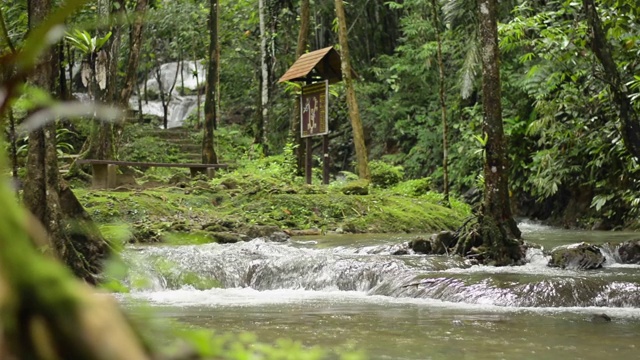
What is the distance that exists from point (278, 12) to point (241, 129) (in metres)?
6.36

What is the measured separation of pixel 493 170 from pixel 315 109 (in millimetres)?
8197

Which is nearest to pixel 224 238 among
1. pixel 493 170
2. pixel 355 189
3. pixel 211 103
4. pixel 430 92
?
pixel 493 170

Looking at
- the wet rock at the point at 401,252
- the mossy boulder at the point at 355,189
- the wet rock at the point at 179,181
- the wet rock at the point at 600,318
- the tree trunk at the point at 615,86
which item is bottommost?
the wet rock at the point at 600,318

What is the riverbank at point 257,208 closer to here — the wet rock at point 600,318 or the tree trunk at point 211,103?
the tree trunk at point 211,103

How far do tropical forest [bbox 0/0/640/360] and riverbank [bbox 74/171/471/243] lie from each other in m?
0.06

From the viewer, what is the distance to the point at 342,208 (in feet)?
52.3

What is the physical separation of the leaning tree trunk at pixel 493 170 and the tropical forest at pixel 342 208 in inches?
1.1

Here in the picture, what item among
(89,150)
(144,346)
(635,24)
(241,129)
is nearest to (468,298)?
(635,24)

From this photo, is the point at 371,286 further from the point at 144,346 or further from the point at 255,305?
the point at 144,346

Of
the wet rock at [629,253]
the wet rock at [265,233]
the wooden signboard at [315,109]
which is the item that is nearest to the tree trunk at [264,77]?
the wooden signboard at [315,109]

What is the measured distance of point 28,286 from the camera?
0.98 metres

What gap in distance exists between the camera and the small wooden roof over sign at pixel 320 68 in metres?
17.9

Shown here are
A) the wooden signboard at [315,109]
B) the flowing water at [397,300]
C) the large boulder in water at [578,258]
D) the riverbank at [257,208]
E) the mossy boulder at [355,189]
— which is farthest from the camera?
the wooden signboard at [315,109]

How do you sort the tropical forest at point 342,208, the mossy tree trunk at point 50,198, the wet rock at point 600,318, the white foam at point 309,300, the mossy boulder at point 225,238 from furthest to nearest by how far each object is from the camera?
the mossy boulder at point 225,238, the mossy tree trunk at point 50,198, the white foam at point 309,300, the wet rock at point 600,318, the tropical forest at point 342,208
